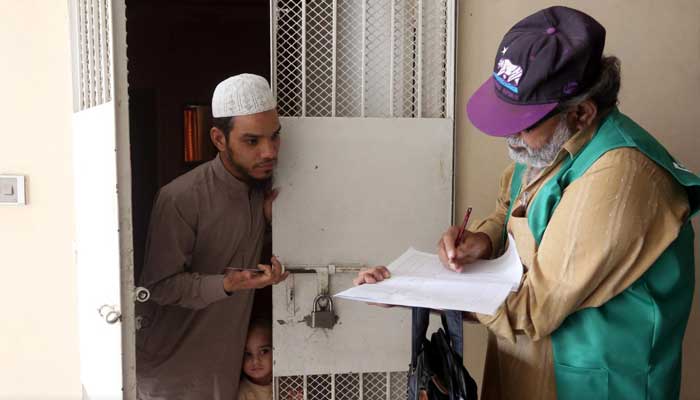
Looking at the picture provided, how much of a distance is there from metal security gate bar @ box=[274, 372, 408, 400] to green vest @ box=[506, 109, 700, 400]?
2.35 ft

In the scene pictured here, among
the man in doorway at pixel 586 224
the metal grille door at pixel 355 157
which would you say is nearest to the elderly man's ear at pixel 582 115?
the man in doorway at pixel 586 224

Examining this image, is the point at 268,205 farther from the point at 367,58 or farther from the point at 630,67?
the point at 630,67

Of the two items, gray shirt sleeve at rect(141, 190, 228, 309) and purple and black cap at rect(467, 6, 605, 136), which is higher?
purple and black cap at rect(467, 6, 605, 136)

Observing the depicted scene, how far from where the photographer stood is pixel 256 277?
1677 mm

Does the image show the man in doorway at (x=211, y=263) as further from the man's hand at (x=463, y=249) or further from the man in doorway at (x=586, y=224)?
the man in doorway at (x=586, y=224)

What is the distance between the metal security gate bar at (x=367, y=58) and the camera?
5.20 ft

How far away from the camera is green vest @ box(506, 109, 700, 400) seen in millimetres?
995

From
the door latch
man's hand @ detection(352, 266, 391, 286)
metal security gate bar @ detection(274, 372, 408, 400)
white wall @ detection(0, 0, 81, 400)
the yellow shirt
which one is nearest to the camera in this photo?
the yellow shirt

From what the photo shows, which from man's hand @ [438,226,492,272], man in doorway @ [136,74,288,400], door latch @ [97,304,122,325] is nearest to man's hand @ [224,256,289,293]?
man in doorway @ [136,74,288,400]

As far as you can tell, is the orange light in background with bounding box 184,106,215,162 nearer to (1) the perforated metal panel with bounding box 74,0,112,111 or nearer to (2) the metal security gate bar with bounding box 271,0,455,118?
(1) the perforated metal panel with bounding box 74,0,112,111

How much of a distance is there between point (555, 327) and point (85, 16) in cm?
157

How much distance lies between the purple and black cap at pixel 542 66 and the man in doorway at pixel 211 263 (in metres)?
0.75

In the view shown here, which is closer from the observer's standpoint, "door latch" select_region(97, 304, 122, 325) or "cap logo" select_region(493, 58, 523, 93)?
"cap logo" select_region(493, 58, 523, 93)

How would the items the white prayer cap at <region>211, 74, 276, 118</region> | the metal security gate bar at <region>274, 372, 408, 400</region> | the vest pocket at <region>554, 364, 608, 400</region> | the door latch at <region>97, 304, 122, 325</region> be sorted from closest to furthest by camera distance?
the vest pocket at <region>554, 364, 608, 400</region> → the door latch at <region>97, 304, 122, 325</region> → the white prayer cap at <region>211, 74, 276, 118</region> → the metal security gate bar at <region>274, 372, 408, 400</region>
